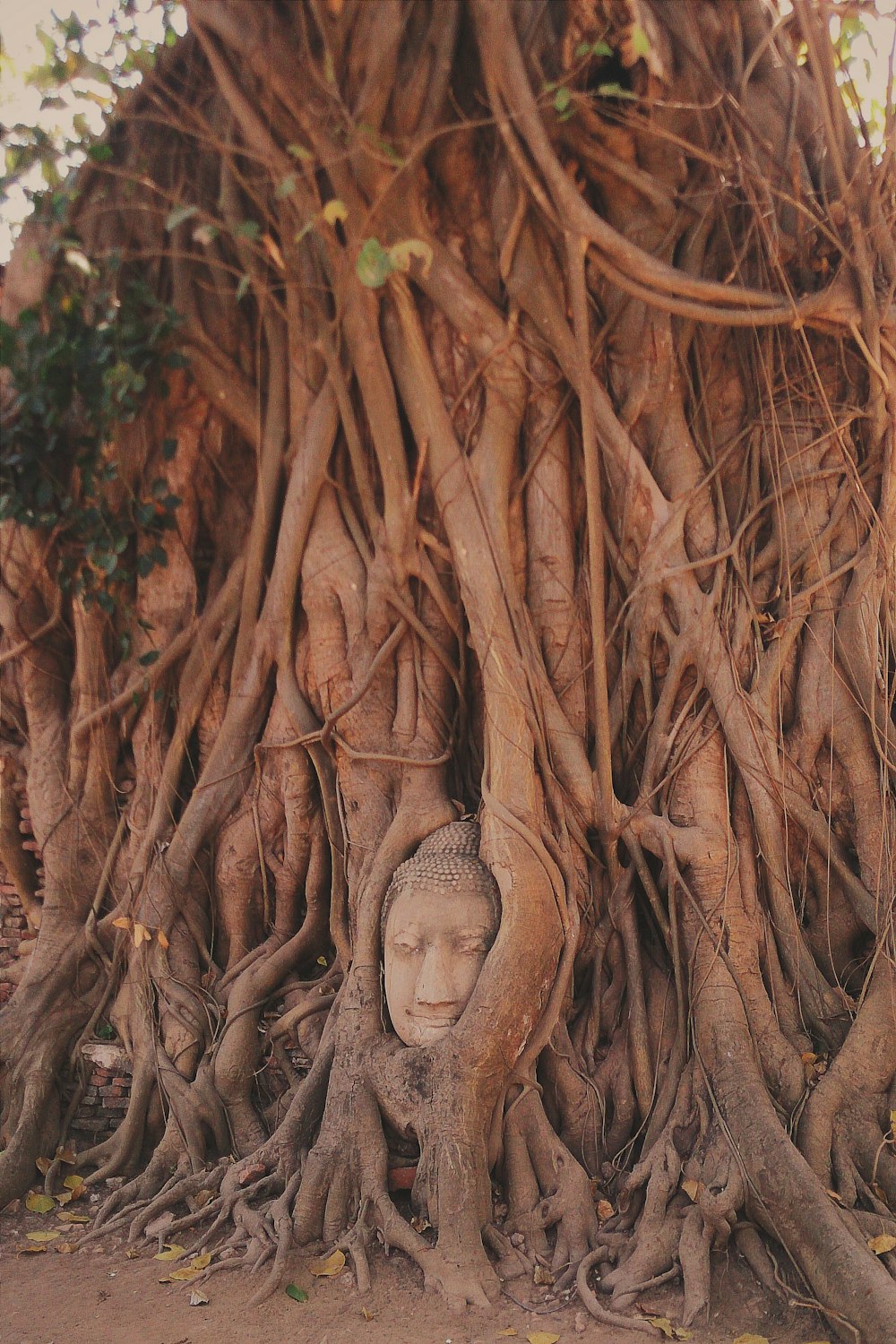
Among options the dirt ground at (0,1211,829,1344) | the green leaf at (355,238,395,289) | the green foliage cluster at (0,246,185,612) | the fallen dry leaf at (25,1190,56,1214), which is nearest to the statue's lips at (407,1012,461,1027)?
the dirt ground at (0,1211,829,1344)

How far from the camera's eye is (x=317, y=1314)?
2.66 metres

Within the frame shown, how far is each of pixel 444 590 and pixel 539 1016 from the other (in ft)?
4.93

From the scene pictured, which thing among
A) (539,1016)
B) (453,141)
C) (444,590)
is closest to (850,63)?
(453,141)

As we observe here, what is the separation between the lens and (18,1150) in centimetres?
356

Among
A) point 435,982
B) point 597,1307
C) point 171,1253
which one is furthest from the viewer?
point 435,982

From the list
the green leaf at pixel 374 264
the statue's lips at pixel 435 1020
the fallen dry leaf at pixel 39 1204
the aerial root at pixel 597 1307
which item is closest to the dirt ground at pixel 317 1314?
the aerial root at pixel 597 1307

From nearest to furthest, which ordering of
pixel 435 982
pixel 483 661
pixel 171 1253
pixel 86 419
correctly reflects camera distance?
pixel 171 1253
pixel 435 982
pixel 483 661
pixel 86 419

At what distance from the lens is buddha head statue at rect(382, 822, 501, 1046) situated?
312cm

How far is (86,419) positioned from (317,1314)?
3.20 metres

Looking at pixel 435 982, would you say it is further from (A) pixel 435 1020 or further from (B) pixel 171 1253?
(B) pixel 171 1253

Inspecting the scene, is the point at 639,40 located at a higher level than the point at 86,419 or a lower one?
higher

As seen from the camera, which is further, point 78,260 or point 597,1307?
point 78,260

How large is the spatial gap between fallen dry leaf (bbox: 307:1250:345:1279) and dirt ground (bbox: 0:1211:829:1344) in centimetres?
2

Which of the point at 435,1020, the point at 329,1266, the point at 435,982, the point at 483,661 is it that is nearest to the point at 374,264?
the point at 483,661
